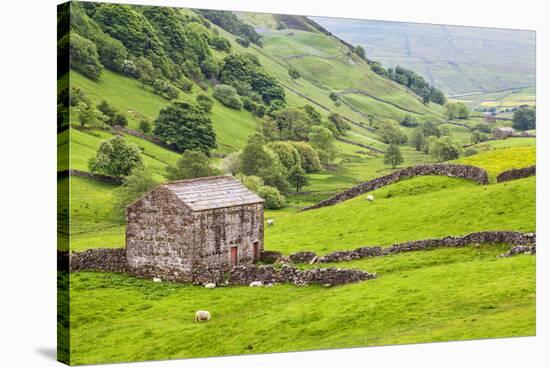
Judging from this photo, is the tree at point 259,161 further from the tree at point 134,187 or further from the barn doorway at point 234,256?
the tree at point 134,187

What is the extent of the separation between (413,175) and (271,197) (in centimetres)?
588

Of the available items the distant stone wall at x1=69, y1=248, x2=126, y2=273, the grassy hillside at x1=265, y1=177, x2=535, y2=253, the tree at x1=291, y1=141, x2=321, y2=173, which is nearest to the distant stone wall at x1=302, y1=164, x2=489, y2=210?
the grassy hillside at x1=265, y1=177, x2=535, y2=253

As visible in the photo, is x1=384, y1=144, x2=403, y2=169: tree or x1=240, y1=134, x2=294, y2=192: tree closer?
x1=240, y1=134, x2=294, y2=192: tree

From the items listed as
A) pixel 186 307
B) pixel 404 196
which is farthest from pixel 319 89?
pixel 186 307

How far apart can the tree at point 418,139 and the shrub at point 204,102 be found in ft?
24.8

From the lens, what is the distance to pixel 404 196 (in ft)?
122

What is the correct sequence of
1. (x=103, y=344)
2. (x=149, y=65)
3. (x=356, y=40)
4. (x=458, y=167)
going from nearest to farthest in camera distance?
1. (x=103, y=344)
2. (x=149, y=65)
3. (x=356, y=40)
4. (x=458, y=167)

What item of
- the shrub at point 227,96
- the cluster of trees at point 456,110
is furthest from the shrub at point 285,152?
the cluster of trees at point 456,110

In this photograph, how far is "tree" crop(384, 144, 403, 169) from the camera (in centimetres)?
3634

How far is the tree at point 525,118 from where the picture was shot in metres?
37.8

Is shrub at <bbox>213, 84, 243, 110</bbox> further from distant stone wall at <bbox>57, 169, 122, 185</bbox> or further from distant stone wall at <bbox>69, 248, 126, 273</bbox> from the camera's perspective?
distant stone wall at <bbox>69, 248, 126, 273</bbox>

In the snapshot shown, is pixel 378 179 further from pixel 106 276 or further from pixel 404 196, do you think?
pixel 106 276

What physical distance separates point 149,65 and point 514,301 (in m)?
14.3

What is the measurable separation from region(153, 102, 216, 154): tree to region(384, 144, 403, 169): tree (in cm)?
696
